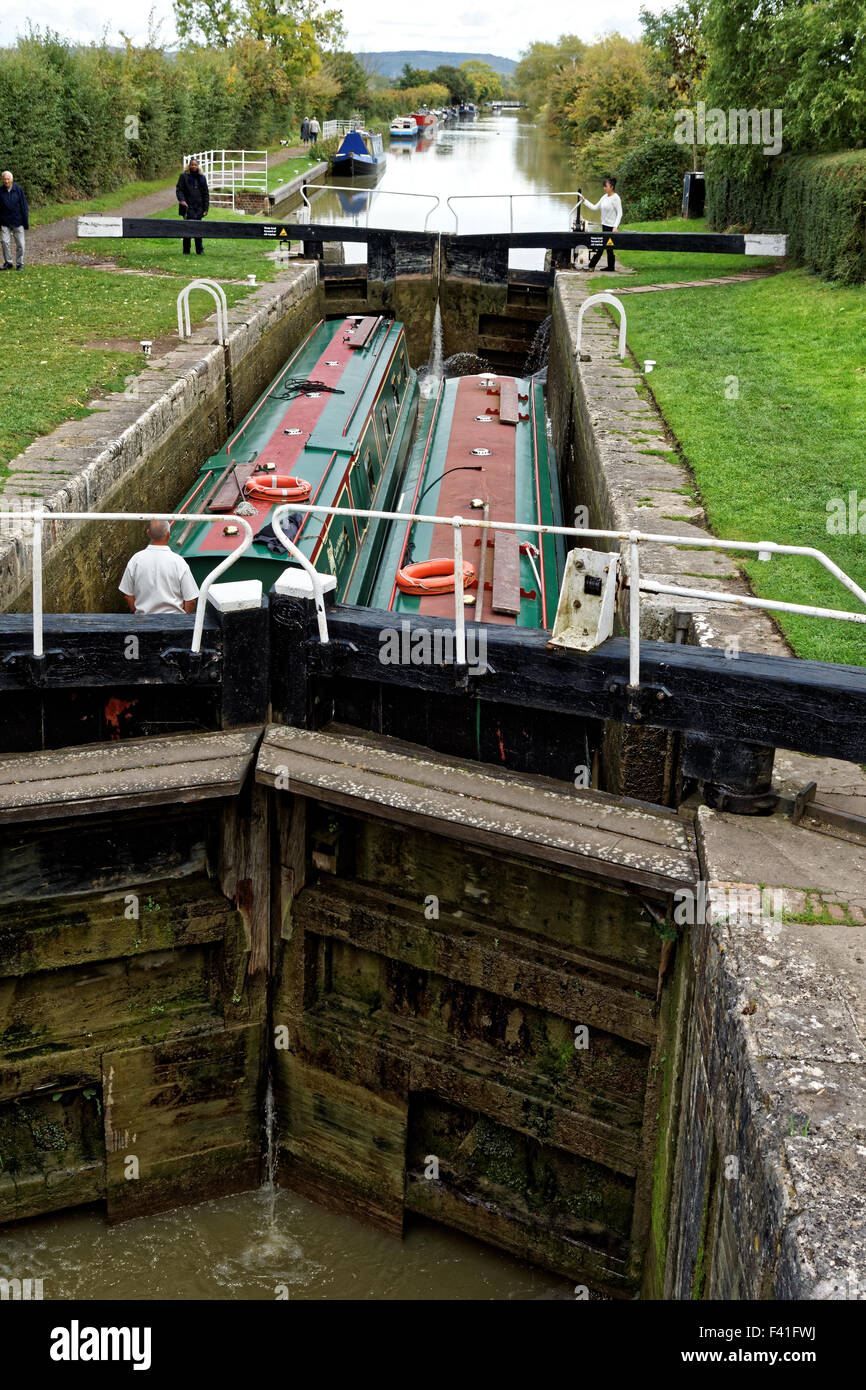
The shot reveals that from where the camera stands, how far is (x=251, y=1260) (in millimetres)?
6645

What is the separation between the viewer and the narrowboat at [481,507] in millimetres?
8438

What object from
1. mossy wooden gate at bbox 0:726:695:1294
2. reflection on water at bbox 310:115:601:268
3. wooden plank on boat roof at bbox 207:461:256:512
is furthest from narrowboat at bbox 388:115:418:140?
mossy wooden gate at bbox 0:726:695:1294

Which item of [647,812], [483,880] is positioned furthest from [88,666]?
[647,812]

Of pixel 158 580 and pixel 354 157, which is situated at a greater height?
pixel 354 157

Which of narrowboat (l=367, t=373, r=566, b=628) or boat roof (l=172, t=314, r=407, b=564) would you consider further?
boat roof (l=172, t=314, r=407, b=564)

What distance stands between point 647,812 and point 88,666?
286 cm

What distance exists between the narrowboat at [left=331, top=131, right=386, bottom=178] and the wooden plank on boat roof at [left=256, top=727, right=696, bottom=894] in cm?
5095

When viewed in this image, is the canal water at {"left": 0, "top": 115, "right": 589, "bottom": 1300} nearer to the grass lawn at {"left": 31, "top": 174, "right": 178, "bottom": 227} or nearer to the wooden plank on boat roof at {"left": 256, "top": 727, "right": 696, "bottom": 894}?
the wooden plank on boat roof at {"left": 256, "top": 727, "right": 696, "bottom": 894}

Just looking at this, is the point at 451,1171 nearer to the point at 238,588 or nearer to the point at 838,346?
the point at 238,588

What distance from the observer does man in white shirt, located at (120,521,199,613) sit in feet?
22.9

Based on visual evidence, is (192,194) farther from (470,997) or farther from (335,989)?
(470,997)

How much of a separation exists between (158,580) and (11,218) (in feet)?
41.0

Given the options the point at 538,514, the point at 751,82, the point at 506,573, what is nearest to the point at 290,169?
the point at 751,82

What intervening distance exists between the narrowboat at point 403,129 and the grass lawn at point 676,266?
6972 cm
